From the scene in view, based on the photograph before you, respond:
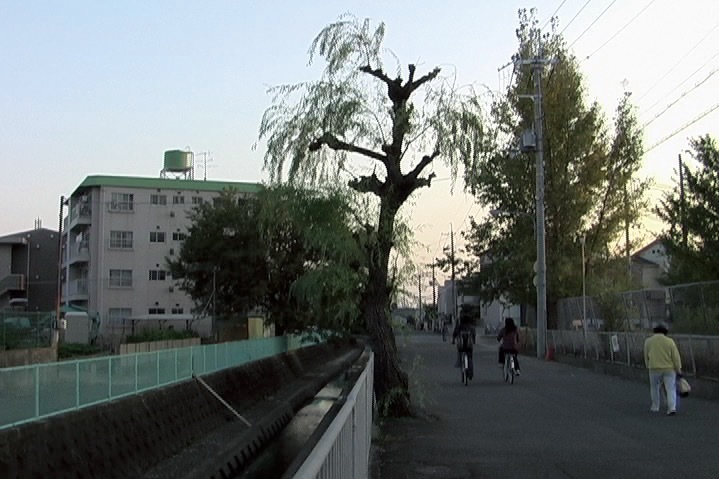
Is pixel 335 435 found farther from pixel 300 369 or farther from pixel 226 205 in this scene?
pixel 226 205

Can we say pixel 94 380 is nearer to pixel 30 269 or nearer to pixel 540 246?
pixel 540 246

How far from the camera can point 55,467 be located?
39.7 ft

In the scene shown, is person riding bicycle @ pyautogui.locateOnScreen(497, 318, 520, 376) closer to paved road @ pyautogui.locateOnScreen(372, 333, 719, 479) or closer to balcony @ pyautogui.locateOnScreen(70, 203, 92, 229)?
paved road @ pyautogui.locateOnScreen(372, 333, 719, 479)

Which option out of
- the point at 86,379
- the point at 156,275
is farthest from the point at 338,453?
the point at 156,275

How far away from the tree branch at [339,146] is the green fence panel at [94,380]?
530cm

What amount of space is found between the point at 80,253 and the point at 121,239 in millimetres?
4550

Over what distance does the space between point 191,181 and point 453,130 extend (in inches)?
2429

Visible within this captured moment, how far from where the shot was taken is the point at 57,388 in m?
13.5

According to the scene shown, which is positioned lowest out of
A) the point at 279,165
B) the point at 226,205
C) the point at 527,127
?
the point at 279,165

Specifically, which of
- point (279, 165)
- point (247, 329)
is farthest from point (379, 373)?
point (247, 329)

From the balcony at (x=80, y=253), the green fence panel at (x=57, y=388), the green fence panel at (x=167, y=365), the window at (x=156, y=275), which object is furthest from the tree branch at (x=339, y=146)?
the balcony at (x=80, y=253)

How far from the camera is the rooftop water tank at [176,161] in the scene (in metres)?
78.8

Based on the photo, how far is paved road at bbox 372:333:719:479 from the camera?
418 inches

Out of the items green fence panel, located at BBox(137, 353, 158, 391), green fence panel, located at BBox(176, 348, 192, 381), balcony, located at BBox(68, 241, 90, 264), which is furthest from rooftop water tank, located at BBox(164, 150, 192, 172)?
green fence panel, located at BBox(137, 353, 158, 391)
